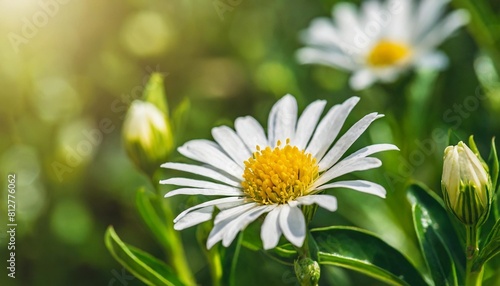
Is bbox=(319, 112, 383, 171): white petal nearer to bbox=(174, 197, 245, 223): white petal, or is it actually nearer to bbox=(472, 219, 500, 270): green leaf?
bbox=(174, 197, 245, 223): white petal

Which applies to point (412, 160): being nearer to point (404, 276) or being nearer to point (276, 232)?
point (404, 276)

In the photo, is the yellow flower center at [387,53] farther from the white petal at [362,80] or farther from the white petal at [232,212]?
the white petal at [232,212]

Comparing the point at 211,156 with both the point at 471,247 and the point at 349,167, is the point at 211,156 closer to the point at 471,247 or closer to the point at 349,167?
the point at 349,167

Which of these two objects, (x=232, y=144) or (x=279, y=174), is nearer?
(x=279, y=174)

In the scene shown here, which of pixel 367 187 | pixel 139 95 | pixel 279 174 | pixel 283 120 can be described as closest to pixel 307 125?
pixel 283 120

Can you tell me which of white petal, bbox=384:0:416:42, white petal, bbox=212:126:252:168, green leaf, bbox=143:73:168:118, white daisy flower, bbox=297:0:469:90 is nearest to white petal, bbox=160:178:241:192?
white petal, bbox=212:126:252:168

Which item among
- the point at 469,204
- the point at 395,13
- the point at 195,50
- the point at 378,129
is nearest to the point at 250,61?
the point at 195,50
